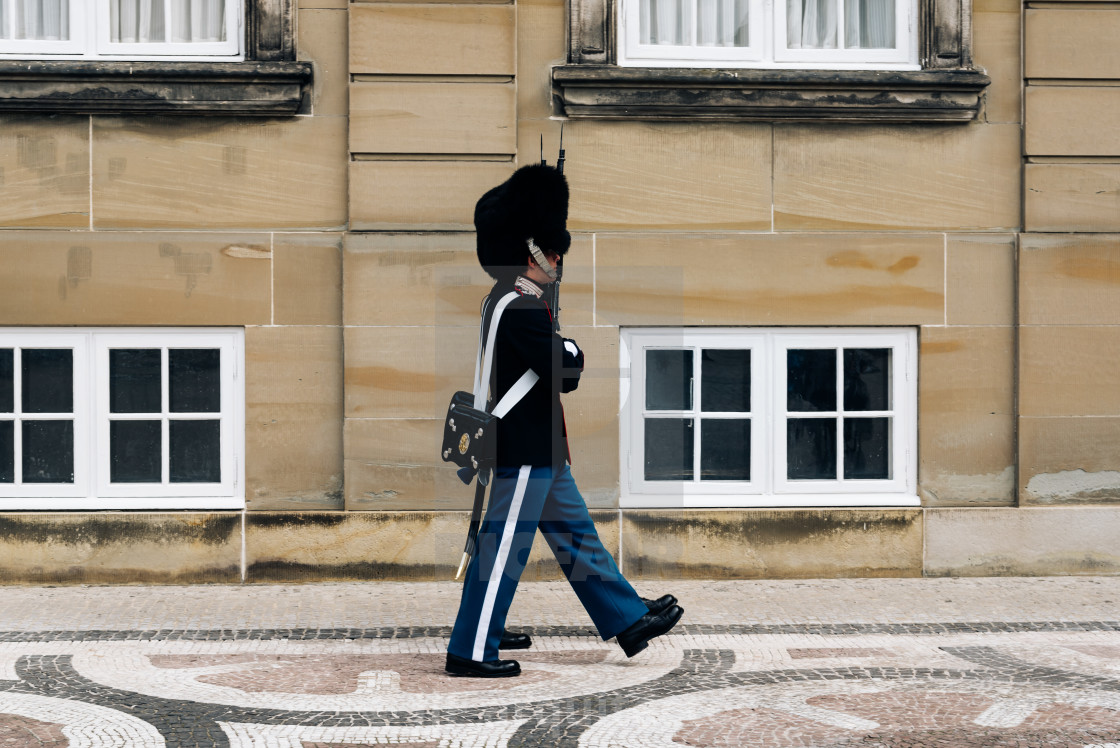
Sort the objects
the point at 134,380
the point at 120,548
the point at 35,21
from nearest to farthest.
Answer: the point at 120,548 < the point at 134,380 < the point at 35,21

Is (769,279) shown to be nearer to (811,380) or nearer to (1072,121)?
(811,380)

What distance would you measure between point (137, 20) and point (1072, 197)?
5856 millimetres

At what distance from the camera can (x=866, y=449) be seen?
766 cm

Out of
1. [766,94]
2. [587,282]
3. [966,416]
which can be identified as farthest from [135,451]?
[966,416]

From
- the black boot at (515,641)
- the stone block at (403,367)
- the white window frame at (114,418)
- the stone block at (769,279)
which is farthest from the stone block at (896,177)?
the white window frame at (114,418)

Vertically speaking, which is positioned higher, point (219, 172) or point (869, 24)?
point (869, 24)

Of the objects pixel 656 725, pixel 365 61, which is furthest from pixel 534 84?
pixel 656 725

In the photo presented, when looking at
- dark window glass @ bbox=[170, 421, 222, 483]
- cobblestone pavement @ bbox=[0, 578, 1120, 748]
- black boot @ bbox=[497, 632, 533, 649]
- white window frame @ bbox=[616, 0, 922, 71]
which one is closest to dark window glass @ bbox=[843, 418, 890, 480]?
cobblestone pavement @ bbox=[0, 578, 1120, 748]

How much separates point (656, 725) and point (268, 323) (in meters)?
3.87

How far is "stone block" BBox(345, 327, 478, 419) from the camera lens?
727 centimetres

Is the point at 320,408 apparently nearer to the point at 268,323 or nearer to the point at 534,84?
the point at 268,323

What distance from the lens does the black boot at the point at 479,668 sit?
16.6 ft

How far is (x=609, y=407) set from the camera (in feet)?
24.3

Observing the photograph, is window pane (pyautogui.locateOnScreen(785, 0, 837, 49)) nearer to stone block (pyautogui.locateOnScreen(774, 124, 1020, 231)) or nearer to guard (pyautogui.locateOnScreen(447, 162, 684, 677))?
stone block (pyautogui.locateOnScreen(774, 124, 1020, 231))
